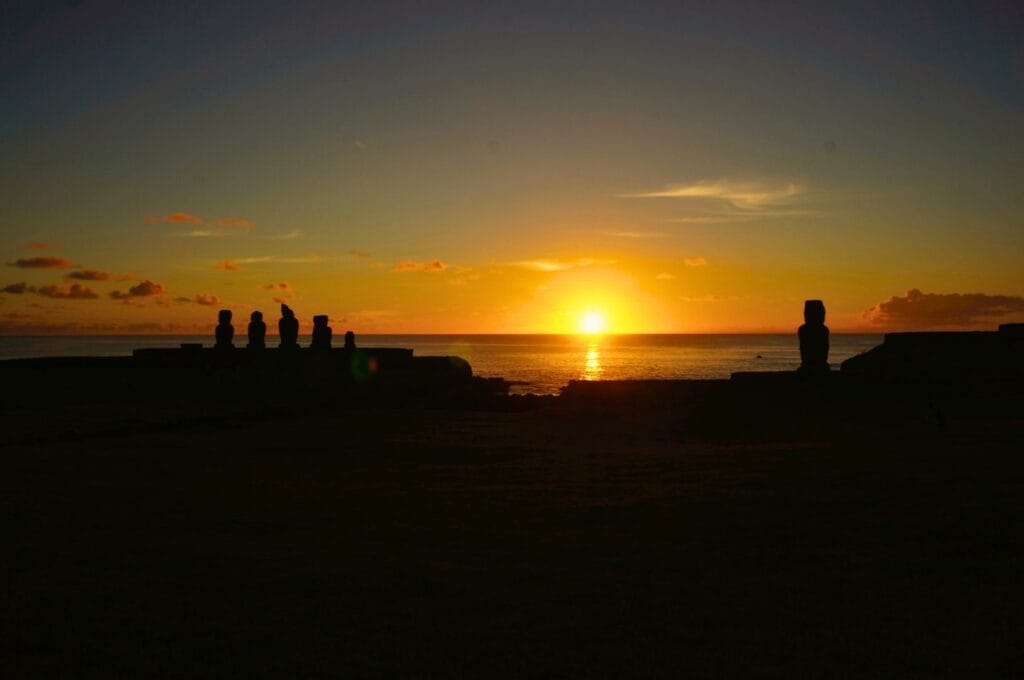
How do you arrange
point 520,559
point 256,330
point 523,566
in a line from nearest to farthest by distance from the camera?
point 523,566, point 520,559, point 256,330

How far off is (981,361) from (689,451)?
14398 mm

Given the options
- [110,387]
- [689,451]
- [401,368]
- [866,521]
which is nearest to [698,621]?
[866,521]

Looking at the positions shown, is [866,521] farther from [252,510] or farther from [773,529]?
[252,510]

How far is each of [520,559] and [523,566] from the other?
0.23m

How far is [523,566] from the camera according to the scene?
7.38 meters

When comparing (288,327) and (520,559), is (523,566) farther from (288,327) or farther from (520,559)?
(288,327)

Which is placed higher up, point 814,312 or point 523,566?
point 814,312

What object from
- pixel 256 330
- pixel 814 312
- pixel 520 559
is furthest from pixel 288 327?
pixel 520 559

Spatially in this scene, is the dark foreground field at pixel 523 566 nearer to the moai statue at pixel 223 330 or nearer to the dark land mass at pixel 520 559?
the dark land mass at pixel 520 559

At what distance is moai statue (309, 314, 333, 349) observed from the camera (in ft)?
124

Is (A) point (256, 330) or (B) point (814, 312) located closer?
(B) point (814, 312)

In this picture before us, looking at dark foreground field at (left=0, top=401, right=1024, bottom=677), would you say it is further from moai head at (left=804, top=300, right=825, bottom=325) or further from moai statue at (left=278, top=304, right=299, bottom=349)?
moai statue at (left=278, top=304, right=299, bottom=349)

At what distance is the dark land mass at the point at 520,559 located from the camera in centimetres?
542

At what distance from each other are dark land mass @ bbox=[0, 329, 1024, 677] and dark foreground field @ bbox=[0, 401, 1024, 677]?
28 millimetres
